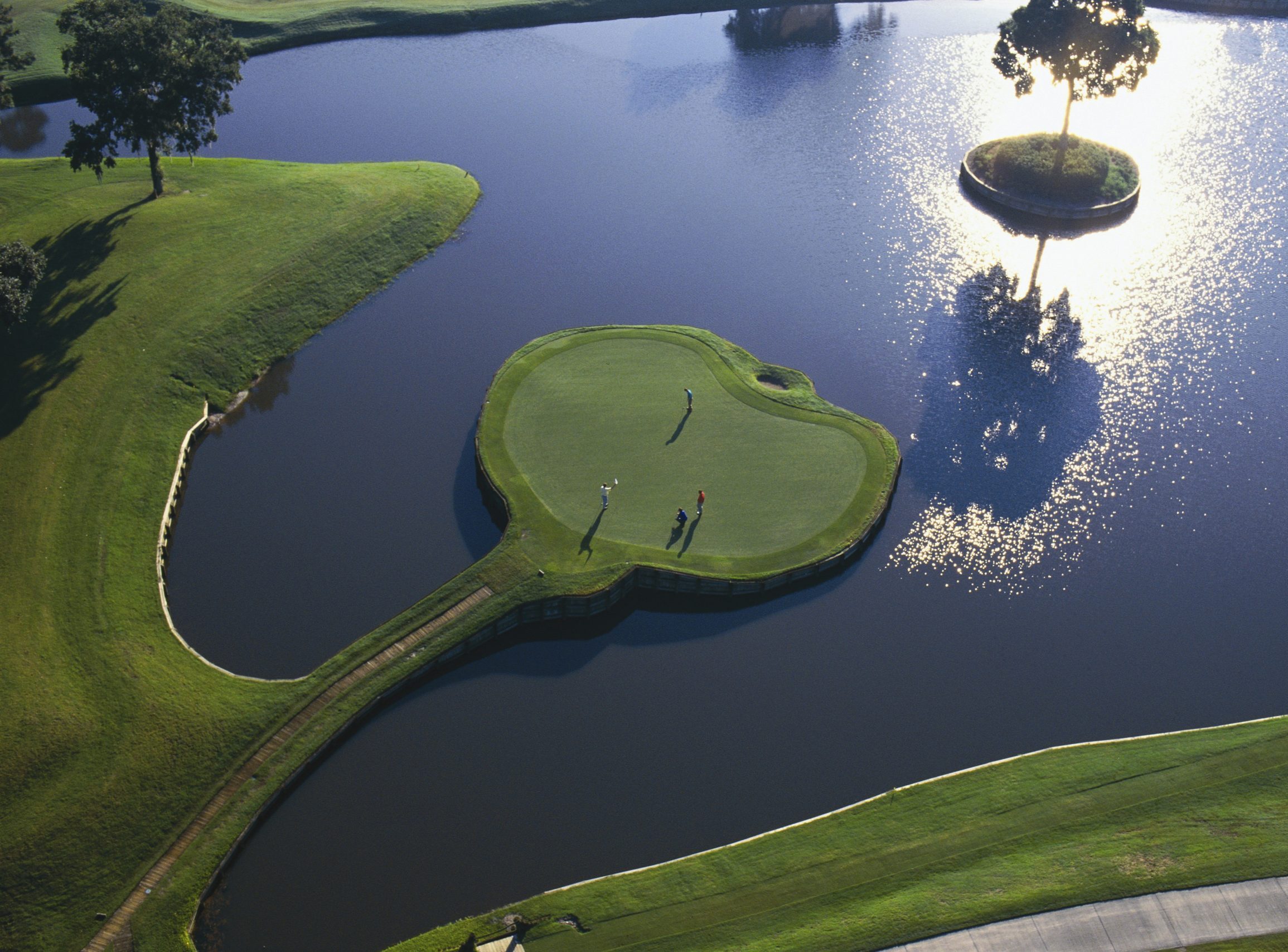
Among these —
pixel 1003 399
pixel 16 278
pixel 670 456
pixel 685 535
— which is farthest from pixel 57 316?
pixel 1003 399

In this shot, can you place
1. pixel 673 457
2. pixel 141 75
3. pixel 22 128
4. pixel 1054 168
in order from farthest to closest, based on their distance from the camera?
pixel 22 128 → pixel 1054 168 → pixel 141 75 → pixel 673 457

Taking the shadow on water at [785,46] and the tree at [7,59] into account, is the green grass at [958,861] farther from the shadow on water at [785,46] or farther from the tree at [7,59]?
the shadow on water at [785,46]

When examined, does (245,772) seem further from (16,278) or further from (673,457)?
(16,278)

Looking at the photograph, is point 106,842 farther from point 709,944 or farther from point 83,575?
point 709,944

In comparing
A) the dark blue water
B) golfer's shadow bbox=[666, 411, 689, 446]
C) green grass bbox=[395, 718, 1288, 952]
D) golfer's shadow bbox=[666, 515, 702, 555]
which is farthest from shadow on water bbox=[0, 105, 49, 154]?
green grass bbox=[395, 718, 1288, 952]

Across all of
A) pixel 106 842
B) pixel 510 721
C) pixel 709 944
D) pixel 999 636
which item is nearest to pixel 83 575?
pixel 106 842

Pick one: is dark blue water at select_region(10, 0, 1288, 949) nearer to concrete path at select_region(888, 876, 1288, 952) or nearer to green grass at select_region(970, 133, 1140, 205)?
green grass at select_region(970, 133, 1140, 205)

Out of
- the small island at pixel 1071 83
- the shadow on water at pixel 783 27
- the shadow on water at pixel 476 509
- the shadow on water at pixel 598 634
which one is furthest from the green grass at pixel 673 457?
the shadow on water at pixel 783 27
